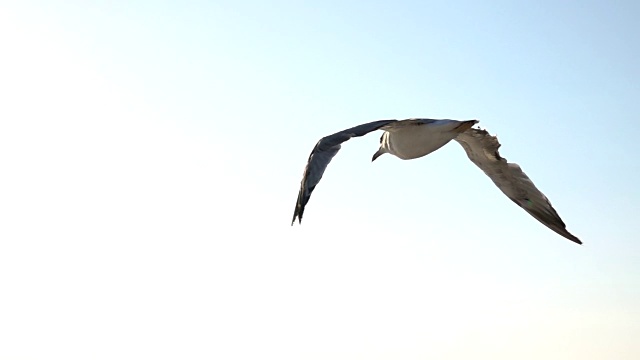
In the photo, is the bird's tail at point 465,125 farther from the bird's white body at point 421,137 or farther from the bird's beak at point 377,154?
the bird's beak at point 377,154

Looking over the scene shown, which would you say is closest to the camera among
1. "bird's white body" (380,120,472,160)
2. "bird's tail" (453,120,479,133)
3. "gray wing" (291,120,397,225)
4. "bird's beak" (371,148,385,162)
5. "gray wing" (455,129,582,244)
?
"gray wing" (291,120,397,225)

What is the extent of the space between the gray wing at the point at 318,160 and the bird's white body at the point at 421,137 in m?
2.61

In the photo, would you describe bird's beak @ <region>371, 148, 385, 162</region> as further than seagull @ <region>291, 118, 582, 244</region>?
Yes

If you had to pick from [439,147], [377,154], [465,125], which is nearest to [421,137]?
[439,147]

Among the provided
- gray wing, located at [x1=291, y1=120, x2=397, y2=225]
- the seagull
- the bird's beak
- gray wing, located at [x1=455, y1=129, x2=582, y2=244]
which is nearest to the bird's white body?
the seagull

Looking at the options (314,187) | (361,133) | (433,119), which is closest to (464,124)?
(433,119)

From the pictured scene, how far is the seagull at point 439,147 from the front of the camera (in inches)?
517

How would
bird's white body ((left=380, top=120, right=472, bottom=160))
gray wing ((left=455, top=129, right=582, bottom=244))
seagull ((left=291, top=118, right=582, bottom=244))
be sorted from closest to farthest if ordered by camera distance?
seagull ((left=291, top=118, right=582, bottom=244))
bird's white body ((left=380, top=120, right=472, bottom=160))
gray wing ((left=455, top=129, right=582, bottom=244))

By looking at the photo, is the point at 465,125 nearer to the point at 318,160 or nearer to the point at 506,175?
the point at 506,175

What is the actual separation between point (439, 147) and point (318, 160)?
3947 mm

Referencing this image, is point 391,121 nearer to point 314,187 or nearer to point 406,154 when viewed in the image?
point 406,154

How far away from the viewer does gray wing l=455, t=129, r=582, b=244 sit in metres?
17.7

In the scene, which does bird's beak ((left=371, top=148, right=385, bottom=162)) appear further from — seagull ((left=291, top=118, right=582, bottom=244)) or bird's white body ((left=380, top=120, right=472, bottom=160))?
bird's white body ((left=380, top=120, right=472, bottom=160))

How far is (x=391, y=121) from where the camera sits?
15219 mm
